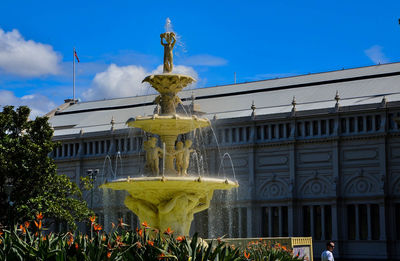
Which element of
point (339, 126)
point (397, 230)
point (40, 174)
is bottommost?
point (397, 230)

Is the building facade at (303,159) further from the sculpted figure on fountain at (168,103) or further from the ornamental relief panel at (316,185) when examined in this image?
the sculpted figure on fountain at (168,103)

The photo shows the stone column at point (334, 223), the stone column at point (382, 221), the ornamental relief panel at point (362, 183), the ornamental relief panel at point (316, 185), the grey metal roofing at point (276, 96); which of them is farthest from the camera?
the grey metal roofing at point (276, 96)

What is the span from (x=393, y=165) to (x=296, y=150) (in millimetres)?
9072

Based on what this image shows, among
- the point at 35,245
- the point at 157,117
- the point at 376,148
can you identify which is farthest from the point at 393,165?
the point at 35,245

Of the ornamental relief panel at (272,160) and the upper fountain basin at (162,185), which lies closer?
the upper fountain basin at (162,185)

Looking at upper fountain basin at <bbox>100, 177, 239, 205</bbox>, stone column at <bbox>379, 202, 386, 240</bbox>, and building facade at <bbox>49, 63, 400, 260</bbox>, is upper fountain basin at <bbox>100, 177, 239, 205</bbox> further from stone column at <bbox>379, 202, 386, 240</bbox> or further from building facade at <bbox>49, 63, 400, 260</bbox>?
stone column at <bbox>379, 202, 386, 240</bbox>

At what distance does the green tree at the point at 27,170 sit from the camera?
44125mm

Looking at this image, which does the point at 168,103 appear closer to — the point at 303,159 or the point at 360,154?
the point at 360,154

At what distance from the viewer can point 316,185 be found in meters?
65.1

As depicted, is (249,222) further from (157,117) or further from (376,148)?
(157,117)

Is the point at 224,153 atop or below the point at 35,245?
atop

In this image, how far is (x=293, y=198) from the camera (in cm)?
6525

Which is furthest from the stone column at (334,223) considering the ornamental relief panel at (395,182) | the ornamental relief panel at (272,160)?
the ornamental relief panel at (272,160)

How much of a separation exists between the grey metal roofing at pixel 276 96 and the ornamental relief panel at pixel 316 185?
6.38 meters
